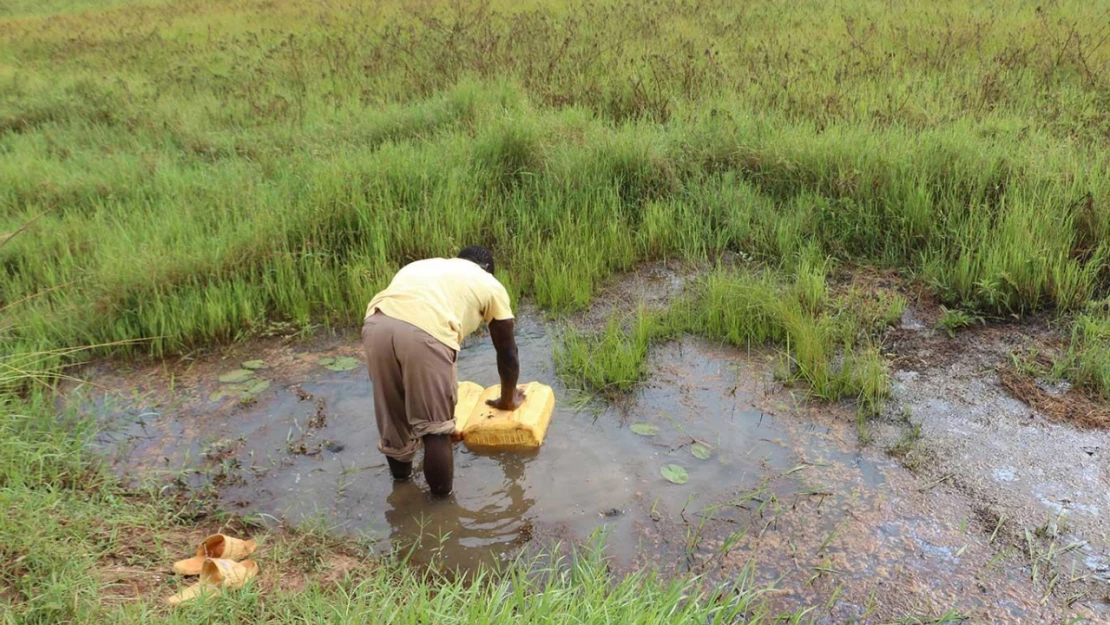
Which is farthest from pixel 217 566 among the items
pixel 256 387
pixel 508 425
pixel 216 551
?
pixel 256 387

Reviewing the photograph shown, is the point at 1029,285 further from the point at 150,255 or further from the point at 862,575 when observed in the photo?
the point at 150,255

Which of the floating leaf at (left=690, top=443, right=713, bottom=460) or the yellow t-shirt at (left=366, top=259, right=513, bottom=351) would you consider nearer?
the yellow t-shirt at (left=366, top=259, right=513, bottom=351)

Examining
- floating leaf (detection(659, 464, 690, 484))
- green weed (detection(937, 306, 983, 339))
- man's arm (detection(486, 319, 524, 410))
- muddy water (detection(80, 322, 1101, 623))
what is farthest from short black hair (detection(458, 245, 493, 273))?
green weed (detection(937, 306, 983, 339))

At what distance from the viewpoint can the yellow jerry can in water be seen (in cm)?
353

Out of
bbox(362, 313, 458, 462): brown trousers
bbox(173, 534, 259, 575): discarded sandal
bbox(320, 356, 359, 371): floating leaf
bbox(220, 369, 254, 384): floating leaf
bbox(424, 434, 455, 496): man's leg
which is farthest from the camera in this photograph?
bbox(320, 356, 359, 371): floating leaf

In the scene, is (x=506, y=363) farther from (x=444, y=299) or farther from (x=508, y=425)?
(x=444, y=299)

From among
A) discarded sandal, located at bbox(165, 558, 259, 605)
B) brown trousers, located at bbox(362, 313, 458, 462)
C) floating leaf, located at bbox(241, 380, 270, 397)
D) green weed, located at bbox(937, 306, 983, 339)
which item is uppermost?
brown trousers, located at bbox(362, 313, 458, 462)

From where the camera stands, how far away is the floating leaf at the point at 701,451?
138 inches

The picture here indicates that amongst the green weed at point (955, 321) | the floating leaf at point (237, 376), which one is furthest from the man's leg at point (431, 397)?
the green weed at point (955, 321)

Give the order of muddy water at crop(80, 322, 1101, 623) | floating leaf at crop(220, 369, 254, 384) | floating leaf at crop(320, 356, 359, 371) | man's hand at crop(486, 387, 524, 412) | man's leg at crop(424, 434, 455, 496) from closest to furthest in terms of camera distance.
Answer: muddy water at crop(80, 322, 1101, 623)
man's leg at crop(424, 434, 455, 496)
man's hand at crop(486, 387, 524, 412)
floating leaf at crop(220, 369, 254, 384)
floating leaf at crop(320, 356, 359, 371)

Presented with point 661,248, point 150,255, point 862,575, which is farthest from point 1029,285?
point 150,255

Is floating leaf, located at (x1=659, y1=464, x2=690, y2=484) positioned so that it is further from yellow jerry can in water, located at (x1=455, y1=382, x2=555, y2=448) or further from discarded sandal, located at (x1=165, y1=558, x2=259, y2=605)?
discarded sandal, located at (x1=165, y1=558, x2=259, y2=605)

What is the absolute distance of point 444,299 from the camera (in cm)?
316

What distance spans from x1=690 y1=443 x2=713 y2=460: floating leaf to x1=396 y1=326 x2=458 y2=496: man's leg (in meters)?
1.13
